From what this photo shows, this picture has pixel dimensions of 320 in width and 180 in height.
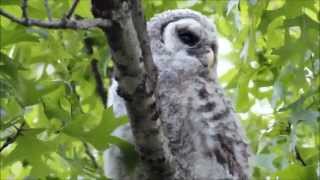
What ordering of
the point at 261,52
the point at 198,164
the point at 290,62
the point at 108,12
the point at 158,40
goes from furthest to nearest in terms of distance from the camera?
the point at 261,52, the point at 158,40, the point at 198,164, the point at 290,62, the point at 108,12

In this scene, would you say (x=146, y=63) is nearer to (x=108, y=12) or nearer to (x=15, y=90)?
(x=108, y=12)

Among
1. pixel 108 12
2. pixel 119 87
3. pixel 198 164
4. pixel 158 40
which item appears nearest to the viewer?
pixel 108 12

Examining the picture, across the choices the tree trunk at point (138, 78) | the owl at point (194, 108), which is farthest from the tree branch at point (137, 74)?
the owl at point (194, 108)

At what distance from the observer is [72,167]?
2.37 meters

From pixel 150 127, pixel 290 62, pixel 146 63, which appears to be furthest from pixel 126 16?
pixel 290 62

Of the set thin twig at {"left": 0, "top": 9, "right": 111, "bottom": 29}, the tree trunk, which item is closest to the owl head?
the tree trunk

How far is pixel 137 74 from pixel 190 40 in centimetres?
79

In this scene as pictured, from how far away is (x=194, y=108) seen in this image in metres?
2.14

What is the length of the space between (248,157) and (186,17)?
1.62 feet

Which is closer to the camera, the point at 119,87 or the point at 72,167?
the point at 119,87

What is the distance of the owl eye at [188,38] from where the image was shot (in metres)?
2.33

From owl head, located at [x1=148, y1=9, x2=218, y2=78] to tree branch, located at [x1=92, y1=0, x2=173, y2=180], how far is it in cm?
57

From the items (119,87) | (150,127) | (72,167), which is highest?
(119,87)

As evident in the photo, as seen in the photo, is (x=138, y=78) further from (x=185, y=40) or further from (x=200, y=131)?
(x=185, y=40)
